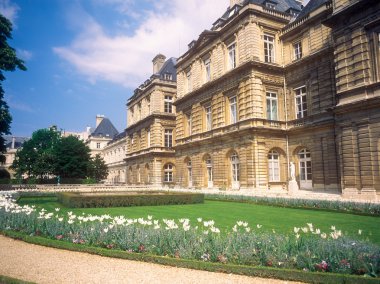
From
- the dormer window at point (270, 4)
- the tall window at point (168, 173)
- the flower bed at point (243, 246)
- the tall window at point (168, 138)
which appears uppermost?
the dormer window at point (270, 4)

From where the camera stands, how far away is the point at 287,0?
31.3 meters

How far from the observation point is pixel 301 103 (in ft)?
83.4

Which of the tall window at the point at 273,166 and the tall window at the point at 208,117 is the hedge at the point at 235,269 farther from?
the tall window at the point at 208,117

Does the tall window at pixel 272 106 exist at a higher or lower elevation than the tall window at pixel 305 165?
higher

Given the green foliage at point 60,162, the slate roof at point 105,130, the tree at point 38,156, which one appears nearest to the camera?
the tree at point 38,156

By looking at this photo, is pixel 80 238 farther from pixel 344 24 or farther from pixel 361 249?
pixel 344 24

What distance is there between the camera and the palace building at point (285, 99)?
1742 cm

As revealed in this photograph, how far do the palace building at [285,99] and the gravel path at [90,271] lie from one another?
1494 cm

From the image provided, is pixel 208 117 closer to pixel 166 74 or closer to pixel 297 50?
pixel 297 50

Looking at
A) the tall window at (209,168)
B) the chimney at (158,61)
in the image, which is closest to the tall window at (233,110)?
the tall window at (209,168)

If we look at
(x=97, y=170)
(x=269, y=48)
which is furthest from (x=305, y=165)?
(x=97, y=170)

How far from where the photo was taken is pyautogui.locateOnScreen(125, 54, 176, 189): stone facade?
43438mm

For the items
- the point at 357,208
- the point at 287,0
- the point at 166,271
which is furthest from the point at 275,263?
the point at 287,0

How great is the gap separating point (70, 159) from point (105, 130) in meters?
34.5
